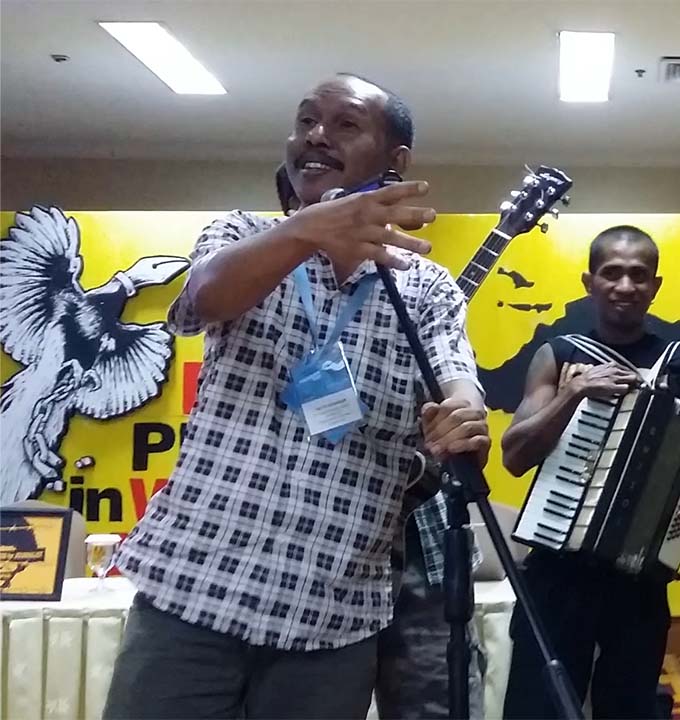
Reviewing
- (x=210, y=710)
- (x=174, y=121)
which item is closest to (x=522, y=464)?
(x=210, y=710)

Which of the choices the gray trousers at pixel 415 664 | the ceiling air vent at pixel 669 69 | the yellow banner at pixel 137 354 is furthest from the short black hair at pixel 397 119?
the yellow banner at pixel 137 354

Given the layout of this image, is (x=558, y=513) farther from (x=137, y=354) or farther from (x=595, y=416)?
(x=137, y=354)

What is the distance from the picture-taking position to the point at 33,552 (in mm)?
1935

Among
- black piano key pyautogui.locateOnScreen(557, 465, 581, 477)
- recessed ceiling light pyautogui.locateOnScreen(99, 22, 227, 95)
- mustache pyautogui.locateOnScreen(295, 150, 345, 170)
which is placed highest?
recessed ceiling light pyautogui.locateOnScreen(99, 22, 227, 95)

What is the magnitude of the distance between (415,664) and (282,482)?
250mm

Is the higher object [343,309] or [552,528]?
[343,309]

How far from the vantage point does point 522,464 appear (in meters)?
1.76

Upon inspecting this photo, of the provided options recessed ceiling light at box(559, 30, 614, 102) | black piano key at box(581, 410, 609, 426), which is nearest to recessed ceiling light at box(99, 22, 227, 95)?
recessed ceiling light at box(559, 30, 614, 102)

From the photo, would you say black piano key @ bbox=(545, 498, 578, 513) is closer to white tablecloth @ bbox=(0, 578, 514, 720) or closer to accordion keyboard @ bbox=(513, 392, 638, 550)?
accordion keyboard @ bbox=(513, 392, 638, 550)

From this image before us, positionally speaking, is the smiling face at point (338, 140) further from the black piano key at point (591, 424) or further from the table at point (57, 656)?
the table at point (57, 656)

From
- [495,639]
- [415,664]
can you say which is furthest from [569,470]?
[415,664]

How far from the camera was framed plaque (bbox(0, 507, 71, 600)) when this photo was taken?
6.24ft

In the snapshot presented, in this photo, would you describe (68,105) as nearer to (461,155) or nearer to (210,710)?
(461,155)

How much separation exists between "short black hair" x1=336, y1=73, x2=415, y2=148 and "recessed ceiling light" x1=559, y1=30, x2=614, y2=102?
191 cm
